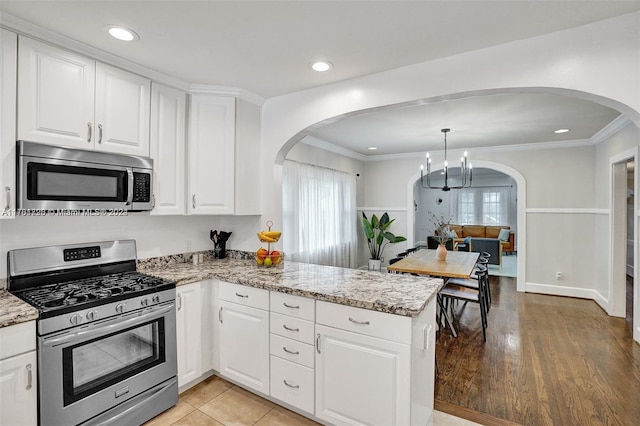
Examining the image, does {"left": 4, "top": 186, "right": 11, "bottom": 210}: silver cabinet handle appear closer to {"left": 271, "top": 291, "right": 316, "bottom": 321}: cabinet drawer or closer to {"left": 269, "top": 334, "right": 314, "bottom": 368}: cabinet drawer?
{"left": 271, "top": 291, "right": 316, "bottom": 321}: cabinet drawer

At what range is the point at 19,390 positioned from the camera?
159cm

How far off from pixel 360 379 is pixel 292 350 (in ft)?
1.64

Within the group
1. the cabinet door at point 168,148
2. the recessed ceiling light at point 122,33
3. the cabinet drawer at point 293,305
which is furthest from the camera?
the cabinet door at point 168,148

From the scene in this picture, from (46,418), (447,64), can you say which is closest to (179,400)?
(46,418)

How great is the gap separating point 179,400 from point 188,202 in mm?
1536

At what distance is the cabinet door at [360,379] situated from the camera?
1718 mm

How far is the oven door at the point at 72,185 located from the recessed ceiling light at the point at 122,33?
0.84 metres

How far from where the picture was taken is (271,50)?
218 cm

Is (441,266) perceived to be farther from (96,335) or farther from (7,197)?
(7,197)

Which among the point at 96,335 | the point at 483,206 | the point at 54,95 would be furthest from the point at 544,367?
the point at 483,206

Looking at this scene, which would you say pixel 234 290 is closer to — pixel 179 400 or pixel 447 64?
pixel 179 400

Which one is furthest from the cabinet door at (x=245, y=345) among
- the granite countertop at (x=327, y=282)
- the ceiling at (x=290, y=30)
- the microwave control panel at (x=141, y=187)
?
the ceiling at (x=290, y=30)

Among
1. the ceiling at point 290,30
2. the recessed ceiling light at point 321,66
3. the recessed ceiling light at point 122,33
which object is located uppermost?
the recessed ceiling light at point 321,66

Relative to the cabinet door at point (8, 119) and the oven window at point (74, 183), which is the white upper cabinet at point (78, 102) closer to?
the cabinet door at point (8, 119)
